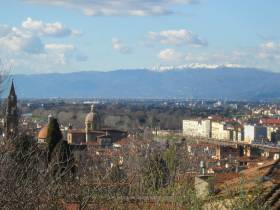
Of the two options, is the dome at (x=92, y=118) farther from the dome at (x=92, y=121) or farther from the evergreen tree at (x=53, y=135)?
the evergreen tree at (x=53, y=135)

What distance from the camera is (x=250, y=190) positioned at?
271 inches

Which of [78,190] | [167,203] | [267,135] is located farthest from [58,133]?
[267,135]

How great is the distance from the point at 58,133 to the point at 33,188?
49.2 feet

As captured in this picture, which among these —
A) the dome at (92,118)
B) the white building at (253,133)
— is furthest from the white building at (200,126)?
the dome at (92,118)

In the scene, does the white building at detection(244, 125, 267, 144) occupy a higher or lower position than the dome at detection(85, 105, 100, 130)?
lower

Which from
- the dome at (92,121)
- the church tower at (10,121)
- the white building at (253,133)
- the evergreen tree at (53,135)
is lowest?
the white building at (253,133)

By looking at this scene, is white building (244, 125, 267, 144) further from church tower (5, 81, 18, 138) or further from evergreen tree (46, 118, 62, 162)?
church tower (5, 81, 18, 138)

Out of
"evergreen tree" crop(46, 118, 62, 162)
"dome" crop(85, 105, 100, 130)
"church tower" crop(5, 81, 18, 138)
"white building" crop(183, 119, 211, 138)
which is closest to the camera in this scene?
"church tower" crop(5, 81, 18, 138)

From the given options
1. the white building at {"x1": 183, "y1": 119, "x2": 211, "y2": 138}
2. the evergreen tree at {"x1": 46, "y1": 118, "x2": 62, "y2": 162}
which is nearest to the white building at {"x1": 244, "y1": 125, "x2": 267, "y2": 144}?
the white building at {"x1": 183, "y1": 119, "x2": 211, "y2": 138}

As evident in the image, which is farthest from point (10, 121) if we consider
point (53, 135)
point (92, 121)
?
point (92, 121)

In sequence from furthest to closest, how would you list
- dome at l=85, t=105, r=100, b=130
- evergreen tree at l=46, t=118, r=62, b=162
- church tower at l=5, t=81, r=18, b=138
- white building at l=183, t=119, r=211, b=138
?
1. white building at l=183, t=119, r=211, b=138
2. dome at l=85, t=105, r=100, b=130
3. evergreen tree at l=46, t=118, r=62, b=162
4. church tower at l=5, t=81, r=18, b=138

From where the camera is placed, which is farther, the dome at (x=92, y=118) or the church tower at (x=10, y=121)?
the dome at (x=92, y=118)

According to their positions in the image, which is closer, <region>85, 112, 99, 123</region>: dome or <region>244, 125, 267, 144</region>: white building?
<region>85, 112, 99, 123</region>: dome

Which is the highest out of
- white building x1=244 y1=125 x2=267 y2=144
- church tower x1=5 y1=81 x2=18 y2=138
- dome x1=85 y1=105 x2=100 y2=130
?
church tower x1=5 y1=81 x2=18 y2=138
